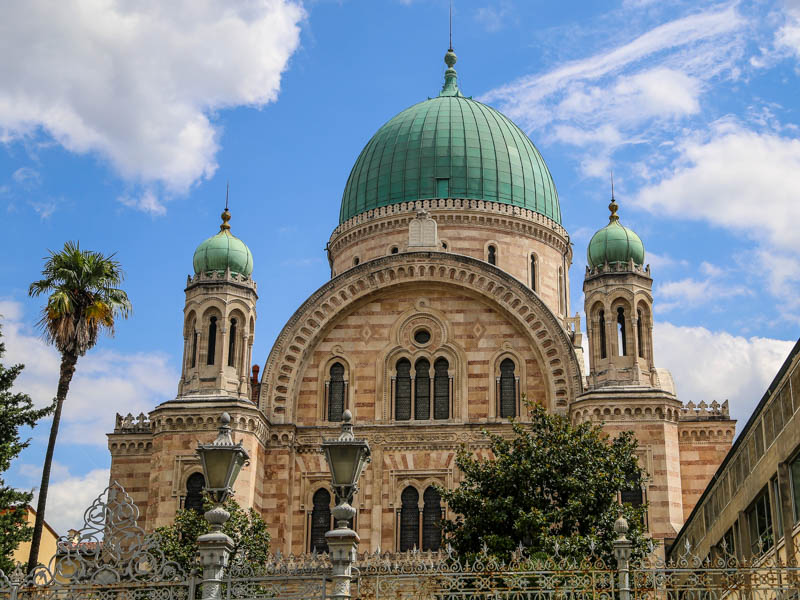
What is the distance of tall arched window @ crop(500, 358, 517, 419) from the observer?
35.3 meters

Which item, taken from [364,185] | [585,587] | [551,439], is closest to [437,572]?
[585,587]

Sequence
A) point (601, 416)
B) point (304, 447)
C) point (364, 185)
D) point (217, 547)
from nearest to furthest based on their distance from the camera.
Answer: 1. point (217, 547)
2. point (601, 416)
3. point (304, 447)
4. point (364, 185)

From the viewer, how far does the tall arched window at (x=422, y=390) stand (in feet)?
117

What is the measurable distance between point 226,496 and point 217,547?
0.65 metres

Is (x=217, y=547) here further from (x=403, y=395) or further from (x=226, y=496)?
(x=403, y=395)

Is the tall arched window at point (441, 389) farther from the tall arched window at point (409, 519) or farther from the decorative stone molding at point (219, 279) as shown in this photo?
the decorative stone molding at point (219, 279)

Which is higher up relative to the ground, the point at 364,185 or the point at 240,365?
the point at 364,185

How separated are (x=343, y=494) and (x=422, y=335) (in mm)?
22789

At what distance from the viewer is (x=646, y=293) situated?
35469 millimetres

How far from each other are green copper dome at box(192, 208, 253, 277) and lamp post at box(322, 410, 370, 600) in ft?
75.8

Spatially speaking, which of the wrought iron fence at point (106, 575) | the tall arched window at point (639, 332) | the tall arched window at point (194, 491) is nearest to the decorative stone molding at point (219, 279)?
the tall arched window at point (194, 491)

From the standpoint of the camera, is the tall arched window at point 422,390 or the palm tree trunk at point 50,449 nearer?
the palm tree trunk at point 50,449

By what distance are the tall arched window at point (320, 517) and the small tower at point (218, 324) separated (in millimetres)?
3953

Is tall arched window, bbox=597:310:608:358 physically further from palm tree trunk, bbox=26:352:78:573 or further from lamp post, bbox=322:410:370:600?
lamp post, bbox=322:410:370:600
